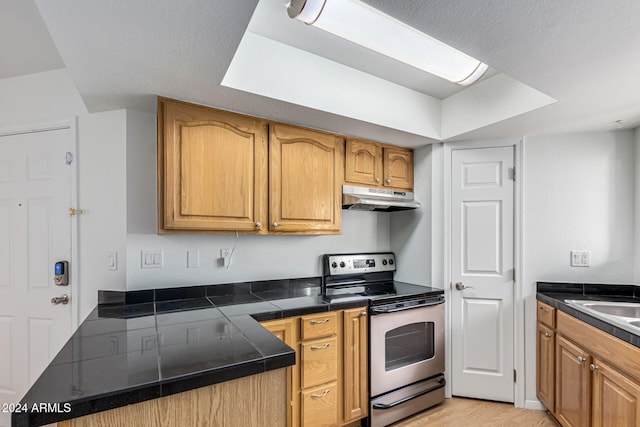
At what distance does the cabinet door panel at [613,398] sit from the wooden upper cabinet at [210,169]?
203 cm

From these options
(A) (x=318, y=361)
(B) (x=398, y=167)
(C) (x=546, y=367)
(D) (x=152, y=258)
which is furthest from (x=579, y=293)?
Result: (D) (x=152, y=258)

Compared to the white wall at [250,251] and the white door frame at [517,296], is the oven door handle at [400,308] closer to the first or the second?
the white door frame at [517,296]

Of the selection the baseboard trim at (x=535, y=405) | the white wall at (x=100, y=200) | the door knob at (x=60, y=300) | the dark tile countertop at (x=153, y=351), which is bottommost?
the baseboard trim at (x=535, y=405)

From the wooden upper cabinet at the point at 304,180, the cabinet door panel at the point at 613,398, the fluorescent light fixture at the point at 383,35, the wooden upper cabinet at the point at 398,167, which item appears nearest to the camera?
the fluorescent light fixture at the point at 383,35

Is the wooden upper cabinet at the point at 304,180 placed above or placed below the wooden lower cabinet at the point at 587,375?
above

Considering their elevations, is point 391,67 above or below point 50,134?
above

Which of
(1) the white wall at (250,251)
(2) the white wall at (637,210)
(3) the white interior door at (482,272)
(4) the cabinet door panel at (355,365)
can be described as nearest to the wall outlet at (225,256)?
(1) the white wall at (250,251)

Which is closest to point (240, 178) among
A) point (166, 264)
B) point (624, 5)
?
point (166, 264)

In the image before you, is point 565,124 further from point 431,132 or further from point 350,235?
point 350,235

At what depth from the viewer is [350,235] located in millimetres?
2902

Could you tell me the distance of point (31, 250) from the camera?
2.21m

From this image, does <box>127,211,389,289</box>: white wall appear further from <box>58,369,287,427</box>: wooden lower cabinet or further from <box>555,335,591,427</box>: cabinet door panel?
<box>555,335,591,427</box>: cabinet door panel

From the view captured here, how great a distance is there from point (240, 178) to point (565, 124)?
2229 mm

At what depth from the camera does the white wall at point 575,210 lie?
2.37m
